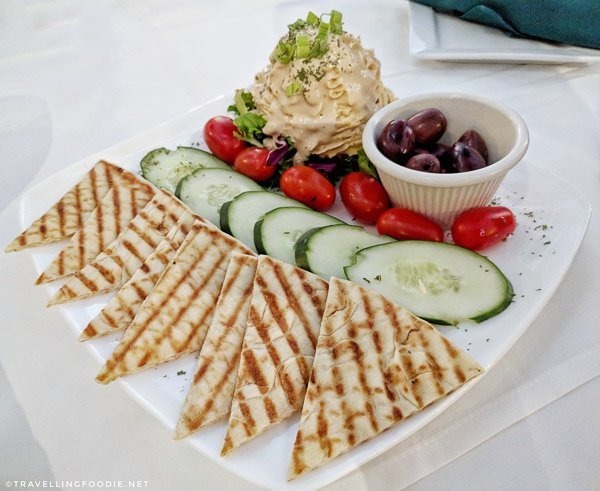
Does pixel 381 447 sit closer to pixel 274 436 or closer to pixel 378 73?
pixel 274 436

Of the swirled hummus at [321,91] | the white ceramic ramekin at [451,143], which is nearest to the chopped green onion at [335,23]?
the swirled hummus at [321,91]

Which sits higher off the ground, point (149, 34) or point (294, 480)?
point (149, 34)

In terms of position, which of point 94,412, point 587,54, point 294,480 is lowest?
point 94,412

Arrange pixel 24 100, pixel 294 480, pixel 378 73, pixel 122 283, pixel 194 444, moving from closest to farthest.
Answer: pixel 294 480 → pixel 194 444 → pixel 122 283 → pixel 378 73 → pixel 24 100

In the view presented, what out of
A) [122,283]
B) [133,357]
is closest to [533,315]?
[133,357]

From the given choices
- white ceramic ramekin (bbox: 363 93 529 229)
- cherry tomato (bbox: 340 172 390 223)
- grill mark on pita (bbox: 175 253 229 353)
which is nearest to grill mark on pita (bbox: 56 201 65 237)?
grill mark on pita (bbox: 175 253 229 353)

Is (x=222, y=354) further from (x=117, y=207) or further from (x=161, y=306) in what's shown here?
(x=117, y=207)
